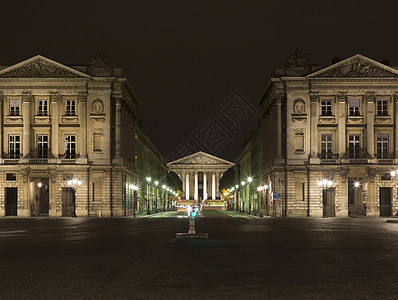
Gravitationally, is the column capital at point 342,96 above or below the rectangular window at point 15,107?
above

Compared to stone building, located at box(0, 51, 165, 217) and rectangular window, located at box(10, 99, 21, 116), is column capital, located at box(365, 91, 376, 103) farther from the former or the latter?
rectangular window, located at box(10, 99, 21, 116)

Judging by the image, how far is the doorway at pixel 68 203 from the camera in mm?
71000

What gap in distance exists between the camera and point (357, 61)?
69.0m

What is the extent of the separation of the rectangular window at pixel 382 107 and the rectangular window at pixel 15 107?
45.6 m

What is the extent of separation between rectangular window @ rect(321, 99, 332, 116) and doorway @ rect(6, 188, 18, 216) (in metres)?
40.4

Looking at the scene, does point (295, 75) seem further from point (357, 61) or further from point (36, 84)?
point (36, 84)

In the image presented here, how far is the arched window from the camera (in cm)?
7000

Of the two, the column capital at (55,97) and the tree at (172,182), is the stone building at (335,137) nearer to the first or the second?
the column capital at (55,97)

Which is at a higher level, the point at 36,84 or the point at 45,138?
the point at 36,84

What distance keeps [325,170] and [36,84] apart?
37.9 m

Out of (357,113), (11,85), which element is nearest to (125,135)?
(11,85)

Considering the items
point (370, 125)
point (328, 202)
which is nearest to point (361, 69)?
point (370, 125)

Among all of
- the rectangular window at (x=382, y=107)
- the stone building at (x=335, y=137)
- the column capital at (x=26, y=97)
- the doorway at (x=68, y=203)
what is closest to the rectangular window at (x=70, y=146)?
the doorway at (x=68, y=203)

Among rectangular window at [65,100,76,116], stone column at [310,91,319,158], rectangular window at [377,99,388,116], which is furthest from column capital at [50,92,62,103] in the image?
rectangular window at [377,99,388,116]
